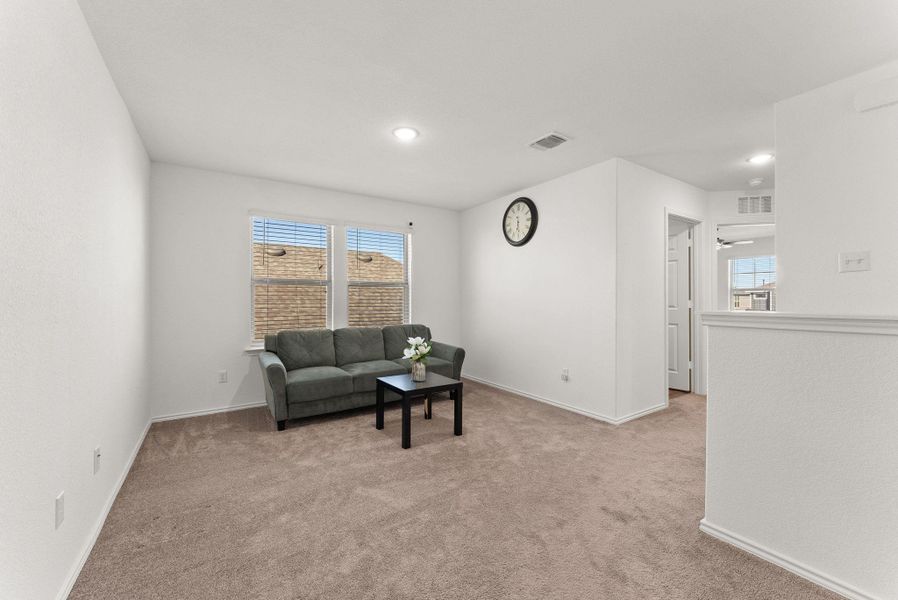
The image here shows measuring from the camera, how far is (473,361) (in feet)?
18.8

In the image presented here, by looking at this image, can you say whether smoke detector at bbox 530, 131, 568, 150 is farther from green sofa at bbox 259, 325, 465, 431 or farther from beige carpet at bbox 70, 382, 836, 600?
beige carpet at bbox 70, 382, 836, 600

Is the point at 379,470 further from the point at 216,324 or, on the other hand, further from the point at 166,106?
the point at 166,106

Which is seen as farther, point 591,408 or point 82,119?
point 591,408

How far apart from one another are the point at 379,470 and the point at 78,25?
2.95 meters

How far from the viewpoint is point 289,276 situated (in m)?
4.62

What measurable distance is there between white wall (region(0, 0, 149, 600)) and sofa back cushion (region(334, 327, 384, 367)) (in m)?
2.22

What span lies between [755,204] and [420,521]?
5.24 metres

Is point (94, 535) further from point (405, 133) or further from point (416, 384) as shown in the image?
point (405, 133)

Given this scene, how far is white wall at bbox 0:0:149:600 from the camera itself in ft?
3.97

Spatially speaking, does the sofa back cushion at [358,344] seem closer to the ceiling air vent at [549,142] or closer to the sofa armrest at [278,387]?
the sofa armrest at [278,387]

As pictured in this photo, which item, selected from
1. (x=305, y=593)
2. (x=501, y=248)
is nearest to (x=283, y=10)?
(x=305, y=593)

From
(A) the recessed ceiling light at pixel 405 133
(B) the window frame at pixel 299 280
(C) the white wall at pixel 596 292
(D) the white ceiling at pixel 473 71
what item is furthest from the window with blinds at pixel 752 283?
(B) the window frame at pixel 299 280

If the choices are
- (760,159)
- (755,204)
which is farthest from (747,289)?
(760,159)

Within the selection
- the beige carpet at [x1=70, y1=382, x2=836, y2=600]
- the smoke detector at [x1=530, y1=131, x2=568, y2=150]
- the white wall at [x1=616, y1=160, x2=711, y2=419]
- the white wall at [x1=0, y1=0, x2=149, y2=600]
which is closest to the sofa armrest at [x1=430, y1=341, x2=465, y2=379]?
the beige carpet at [x1=70, y1=382, x2=836, y2=600]
